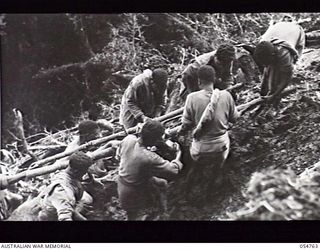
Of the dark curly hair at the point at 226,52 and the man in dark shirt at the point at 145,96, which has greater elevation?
the dark curly hair at the point at 226,52

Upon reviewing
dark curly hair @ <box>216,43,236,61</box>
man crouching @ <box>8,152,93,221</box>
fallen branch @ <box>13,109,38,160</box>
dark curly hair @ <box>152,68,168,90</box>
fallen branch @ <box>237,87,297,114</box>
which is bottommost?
man crouching @ <box>8,152,93,221</box>


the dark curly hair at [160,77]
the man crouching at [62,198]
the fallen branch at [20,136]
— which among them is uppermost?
the dark curly hair at [160,77]

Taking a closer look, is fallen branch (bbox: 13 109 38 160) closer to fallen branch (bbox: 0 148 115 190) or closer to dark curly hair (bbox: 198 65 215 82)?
fallen branch (bbox: 0 148 115 190)

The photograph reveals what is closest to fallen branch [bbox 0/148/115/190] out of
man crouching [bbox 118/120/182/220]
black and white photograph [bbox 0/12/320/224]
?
black and white photograph [bbox 0/12/320/224]

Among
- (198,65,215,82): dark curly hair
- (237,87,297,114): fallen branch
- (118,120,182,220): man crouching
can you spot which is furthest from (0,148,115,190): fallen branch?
(237,87,297,114): fallen branch

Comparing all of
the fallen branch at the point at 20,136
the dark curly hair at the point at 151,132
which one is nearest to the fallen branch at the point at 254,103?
the dark curly hair at the point at 151,132

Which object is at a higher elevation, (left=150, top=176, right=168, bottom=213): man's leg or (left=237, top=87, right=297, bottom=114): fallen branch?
(left=237, top=87, right=297, bottom=114): fallen branch

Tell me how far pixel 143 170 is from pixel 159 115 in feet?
1.04

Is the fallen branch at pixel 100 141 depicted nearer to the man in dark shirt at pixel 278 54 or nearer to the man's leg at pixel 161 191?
the man's leg at pixel 161 191

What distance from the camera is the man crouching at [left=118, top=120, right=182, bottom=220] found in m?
3.04

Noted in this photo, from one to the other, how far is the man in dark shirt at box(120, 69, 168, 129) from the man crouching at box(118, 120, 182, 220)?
0.08 metres

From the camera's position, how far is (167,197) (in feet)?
10.0

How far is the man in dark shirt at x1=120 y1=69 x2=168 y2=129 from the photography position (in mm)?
3092

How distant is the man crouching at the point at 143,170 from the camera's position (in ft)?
9.98
